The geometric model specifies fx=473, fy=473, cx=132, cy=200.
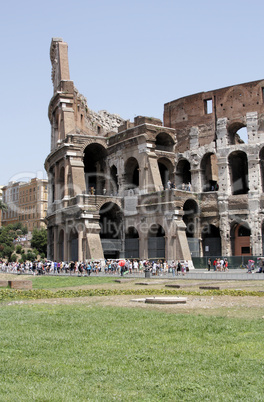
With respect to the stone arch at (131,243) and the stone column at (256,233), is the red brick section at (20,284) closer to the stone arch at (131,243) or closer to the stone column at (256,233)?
the stone arch at (131,243)

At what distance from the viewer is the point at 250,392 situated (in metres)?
5.95

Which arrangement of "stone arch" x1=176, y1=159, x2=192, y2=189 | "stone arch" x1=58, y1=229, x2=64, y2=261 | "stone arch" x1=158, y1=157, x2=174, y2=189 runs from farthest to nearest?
"stone arch" x1=58, y1=229, x2=64, y2=261
"stone arch" x1=176, y1=159, x2=192, y2=189
"stone arch" x1=158, y1=157, x2=174, y2=189

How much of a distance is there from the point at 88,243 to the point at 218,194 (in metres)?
11.1

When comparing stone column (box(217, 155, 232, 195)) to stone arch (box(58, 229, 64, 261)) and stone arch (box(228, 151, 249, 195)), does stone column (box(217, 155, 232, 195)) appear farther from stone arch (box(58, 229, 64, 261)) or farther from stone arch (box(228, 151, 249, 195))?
stone arch (box(58, 229, 64, 261))

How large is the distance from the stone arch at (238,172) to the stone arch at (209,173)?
1634 mm

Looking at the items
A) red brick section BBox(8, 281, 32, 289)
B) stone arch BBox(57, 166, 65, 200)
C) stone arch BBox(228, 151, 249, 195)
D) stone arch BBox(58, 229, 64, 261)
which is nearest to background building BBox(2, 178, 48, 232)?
stone arch BBox(57, 166, 65, 200)

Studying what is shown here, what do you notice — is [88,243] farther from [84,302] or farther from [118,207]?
[84,302]

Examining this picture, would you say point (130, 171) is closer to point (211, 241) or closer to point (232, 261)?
point (211, 241)

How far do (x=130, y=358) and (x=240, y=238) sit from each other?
102ft

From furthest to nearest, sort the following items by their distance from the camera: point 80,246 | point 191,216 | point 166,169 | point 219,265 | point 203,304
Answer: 1. point 166,169
2. point 191,216
3. point 80,246
4. point 219,265
5. point 203,304

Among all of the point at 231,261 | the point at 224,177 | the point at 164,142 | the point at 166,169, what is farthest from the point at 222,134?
the point at 231,261

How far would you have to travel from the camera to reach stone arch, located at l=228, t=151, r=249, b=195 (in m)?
38.5

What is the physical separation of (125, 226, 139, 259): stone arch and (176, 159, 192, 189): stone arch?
18.9ft

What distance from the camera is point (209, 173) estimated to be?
41781 millimetres
